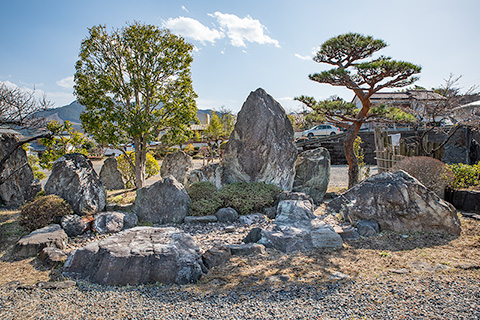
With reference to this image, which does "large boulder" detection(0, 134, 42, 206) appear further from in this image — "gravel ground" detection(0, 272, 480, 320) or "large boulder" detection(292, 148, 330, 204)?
"large boulder" detection(292, 148, 330, 204)

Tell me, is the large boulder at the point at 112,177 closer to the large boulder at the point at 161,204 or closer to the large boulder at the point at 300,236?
the large boulder at the point at 161,204

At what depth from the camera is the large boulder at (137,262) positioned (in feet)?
12.4

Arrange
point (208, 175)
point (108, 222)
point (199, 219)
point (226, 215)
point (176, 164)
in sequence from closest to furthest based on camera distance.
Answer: point (108, 222) → point (199, 219) → point (226, 215) → point (208, 175) → point (176, 164)

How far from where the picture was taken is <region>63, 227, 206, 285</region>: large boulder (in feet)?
12.4

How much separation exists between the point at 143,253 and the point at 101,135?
17.1 feet

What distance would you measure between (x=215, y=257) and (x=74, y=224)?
3.32 meters

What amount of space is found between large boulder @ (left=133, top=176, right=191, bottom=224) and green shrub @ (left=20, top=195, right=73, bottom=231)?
4.88ft

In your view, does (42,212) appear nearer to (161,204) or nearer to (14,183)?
(161,204)

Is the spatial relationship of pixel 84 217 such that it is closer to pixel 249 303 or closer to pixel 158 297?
pixel 158 297

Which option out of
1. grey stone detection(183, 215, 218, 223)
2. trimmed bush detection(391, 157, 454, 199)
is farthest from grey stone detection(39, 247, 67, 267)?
trimmed bush detection(391, 157, 454, 199)

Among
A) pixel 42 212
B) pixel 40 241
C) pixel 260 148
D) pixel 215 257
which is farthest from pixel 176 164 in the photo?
pixel 215 257

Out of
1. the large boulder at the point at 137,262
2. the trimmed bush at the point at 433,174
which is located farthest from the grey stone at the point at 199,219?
the trimmed bush at the point at 433,174

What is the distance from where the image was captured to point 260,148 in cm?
835

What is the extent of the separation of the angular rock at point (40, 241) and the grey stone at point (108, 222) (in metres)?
0.64
